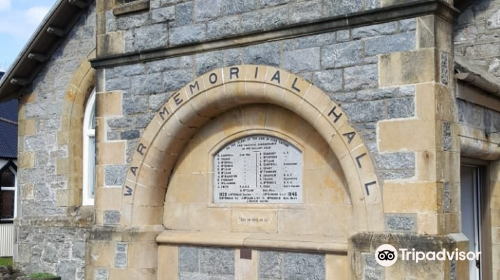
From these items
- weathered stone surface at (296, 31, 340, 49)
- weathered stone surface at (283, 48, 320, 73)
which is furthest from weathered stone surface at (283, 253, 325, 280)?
weathered stone surface at (296, 31, 340, 49)

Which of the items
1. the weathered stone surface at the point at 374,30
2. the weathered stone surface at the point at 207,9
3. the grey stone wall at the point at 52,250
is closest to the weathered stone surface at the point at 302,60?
the weathered stone surface at the point at 374,30

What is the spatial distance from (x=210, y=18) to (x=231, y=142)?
1393mm

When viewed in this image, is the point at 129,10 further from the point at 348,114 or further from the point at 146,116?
the point at 348,114

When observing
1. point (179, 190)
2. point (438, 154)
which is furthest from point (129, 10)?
point (438, 154)

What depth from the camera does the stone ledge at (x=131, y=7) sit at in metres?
8.19

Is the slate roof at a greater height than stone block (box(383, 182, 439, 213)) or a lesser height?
greater

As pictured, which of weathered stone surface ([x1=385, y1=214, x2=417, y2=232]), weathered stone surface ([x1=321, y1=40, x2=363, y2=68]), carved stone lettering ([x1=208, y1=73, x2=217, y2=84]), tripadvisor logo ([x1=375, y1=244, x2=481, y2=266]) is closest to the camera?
tripadvisor logo ([x1=375, y1=244, x2=481, y2=266])

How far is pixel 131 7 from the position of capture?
8297mm

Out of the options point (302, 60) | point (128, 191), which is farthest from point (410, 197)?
point (128, 191)

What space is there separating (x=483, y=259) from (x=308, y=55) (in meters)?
3.16

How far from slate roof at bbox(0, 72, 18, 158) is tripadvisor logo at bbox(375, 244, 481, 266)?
1549 cm

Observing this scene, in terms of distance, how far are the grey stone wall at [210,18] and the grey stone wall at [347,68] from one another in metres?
0.21

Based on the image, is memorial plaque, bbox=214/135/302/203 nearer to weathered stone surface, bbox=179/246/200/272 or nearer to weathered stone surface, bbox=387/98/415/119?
weathered stone surface, bbox=179/246/200/272

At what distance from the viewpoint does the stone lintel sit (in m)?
6.32
